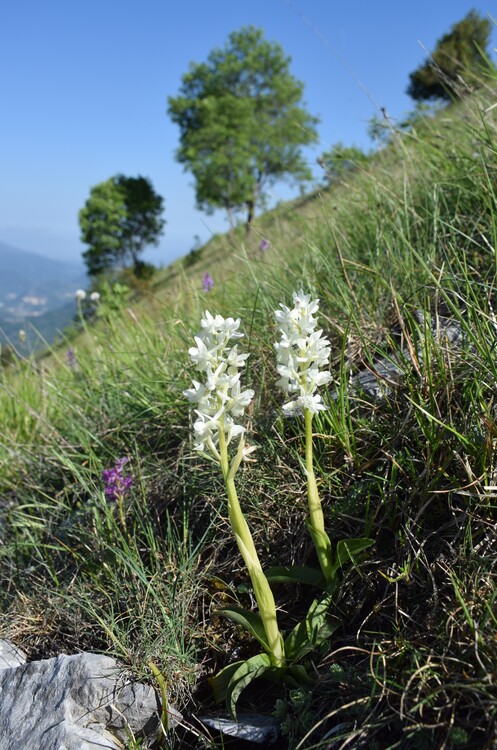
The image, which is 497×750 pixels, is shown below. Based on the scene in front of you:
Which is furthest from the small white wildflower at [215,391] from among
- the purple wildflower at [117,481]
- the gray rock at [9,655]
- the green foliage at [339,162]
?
the green foliage at [339,162]

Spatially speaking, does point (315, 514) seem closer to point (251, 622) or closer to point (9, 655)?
point (251, 622)

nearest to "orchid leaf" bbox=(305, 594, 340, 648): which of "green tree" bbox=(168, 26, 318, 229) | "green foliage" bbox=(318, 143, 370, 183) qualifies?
"green foliage" bbox=(318, 143, 370, 183)

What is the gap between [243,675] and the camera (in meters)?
1.69

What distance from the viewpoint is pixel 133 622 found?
2072mm

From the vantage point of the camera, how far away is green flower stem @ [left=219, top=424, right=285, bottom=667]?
161 centimetres

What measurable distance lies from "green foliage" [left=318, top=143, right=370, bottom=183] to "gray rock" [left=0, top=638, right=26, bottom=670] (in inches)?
116

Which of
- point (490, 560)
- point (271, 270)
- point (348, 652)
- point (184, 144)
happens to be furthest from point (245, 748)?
point (184, 144)

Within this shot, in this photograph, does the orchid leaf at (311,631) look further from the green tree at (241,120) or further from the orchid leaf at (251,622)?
the green tree at (241,120)

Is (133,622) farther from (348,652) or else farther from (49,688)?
(348,652)

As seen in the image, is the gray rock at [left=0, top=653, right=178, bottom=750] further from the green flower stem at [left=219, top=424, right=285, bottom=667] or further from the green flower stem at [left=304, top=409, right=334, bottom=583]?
the green flower stem at [left=304, top=409, right=334, bottom=583]

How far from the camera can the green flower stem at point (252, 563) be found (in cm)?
161

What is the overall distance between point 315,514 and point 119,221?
135 feet

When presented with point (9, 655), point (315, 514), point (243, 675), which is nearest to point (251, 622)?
point (243, 675)

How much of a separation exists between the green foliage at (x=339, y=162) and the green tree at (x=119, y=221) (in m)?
35.4
